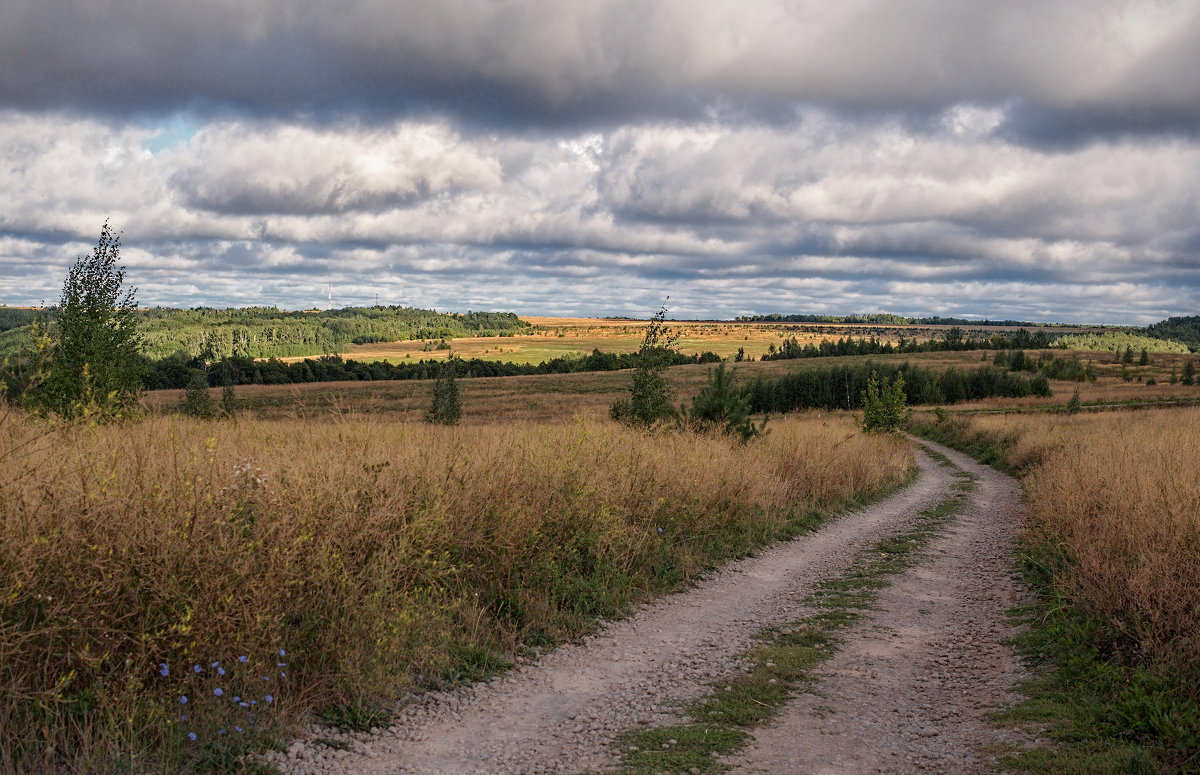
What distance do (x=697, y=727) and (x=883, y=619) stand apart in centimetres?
402

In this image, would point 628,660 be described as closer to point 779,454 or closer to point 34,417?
point 34,417

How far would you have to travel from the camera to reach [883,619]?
8438 millimetres

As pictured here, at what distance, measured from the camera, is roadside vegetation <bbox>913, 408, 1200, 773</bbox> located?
4750mm

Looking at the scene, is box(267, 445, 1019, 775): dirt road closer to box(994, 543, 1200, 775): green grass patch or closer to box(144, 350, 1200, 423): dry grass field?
box(994, 543, 1200, 775): green grass patch

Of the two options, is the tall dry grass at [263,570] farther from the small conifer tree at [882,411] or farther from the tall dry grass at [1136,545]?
the small conifer tree at [882,411]

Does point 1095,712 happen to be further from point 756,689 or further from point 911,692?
point 756,689

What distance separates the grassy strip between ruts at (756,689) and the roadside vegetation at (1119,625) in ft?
5.68

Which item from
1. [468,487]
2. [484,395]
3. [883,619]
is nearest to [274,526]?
[468,487]

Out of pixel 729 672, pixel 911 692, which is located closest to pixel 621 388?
pixel 729 672

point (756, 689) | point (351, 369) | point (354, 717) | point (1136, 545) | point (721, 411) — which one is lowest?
point (351, 369)

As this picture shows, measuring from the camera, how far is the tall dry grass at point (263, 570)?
436 centimetres

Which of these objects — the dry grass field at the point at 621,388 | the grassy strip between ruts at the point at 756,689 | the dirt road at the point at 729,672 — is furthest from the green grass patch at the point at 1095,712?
the dry grass field at the point at 621,388

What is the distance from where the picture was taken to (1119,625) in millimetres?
6156

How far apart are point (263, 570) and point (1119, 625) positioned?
6.77 metres
